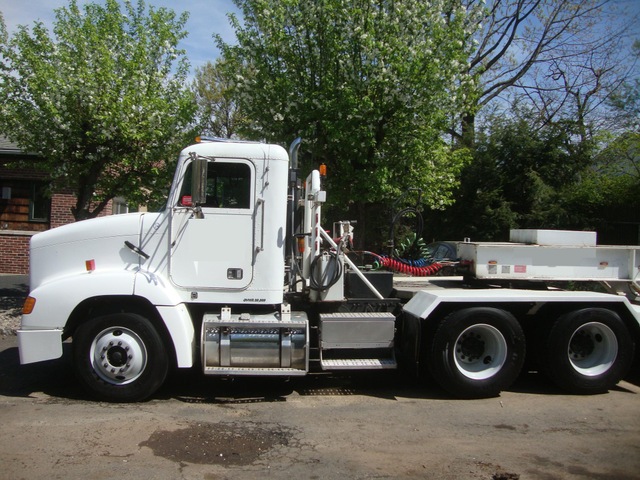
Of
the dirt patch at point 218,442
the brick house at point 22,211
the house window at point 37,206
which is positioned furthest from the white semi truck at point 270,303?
the house window at point 37,206

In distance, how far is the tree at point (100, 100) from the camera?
927 cm

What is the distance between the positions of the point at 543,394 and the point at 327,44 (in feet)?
25.8

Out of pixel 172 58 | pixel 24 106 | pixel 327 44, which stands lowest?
pixel 24 106

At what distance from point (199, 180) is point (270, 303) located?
1.58 m

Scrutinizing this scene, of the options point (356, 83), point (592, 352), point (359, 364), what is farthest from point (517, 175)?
point (359, 364)

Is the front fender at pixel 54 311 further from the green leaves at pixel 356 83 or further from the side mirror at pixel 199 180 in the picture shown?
the green leaves at pixel 356 83

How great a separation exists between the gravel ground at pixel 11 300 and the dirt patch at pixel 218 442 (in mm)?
5608

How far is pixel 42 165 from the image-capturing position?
1003 centimetres

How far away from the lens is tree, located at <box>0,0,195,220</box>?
30.4 feet

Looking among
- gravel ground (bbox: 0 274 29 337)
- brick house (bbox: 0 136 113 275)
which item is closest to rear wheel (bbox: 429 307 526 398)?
gravel ground (bbox: 0 274 29 337)

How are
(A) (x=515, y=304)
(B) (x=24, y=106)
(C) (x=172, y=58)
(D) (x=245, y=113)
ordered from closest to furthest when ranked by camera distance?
(A) (x=515, y=304) → (B) (x=24, y=106) → (C) (x=172, y=58) → (D) (x=245, y=113)

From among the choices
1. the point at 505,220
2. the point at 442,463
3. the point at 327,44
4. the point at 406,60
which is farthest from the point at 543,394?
the point at 505,220

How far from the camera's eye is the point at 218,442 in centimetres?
504

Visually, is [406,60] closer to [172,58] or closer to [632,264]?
[172,58]
